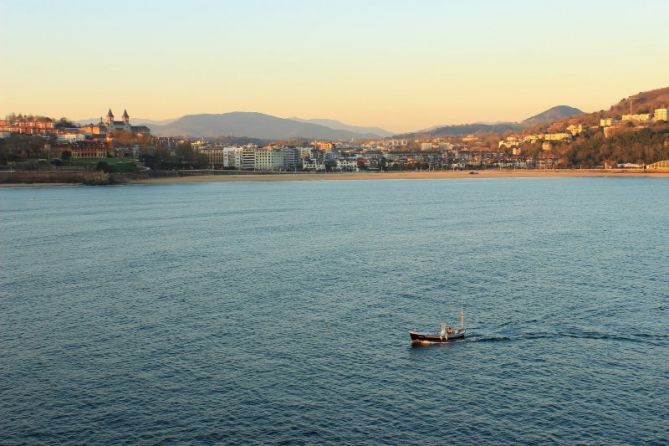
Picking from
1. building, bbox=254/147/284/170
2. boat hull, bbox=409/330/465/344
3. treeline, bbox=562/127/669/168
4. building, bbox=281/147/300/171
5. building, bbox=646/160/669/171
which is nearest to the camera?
boat hull, bbox=409/330/465/344

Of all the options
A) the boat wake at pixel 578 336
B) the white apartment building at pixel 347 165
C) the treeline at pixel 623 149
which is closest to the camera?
the boat wake at pixel 578 336

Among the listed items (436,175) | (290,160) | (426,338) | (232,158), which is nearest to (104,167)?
(232,158)

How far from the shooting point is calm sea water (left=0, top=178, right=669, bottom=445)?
1767cm

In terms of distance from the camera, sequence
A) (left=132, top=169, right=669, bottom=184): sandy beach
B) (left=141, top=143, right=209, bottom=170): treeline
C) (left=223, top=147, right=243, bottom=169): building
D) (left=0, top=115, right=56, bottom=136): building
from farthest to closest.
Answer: (left=223, top=147, right=243, bottom=169): building
(left=0, top=115, right=56, bottom=136): building
(left=132, top=169, right=669, bottom=184): sandy beach
(left=141, top=143, right=209, bottom=170): treeline

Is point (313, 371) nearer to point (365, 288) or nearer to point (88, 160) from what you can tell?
point (365, 288)

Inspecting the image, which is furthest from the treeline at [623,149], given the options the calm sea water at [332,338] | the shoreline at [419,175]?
the calm sea water at [332,338]

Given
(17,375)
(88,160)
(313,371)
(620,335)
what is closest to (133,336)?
(17,375)

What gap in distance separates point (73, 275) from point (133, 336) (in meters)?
12.1

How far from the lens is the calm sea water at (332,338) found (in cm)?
1767

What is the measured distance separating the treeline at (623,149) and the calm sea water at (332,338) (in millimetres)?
112079

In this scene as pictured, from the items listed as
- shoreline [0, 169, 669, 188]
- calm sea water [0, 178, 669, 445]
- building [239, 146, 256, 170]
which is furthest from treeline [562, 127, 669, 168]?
calm sea water [0, 178, 669, 445]

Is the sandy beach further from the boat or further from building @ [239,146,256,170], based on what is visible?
the boat

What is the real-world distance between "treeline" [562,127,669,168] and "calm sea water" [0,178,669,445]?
112 metres

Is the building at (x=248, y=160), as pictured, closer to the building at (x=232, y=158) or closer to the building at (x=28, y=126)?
the building at (x=232, y=158)
